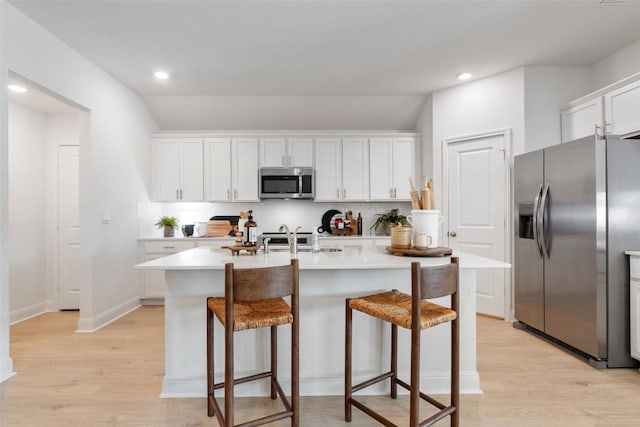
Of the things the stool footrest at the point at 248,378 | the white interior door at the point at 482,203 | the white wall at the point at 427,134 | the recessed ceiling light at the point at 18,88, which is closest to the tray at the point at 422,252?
the stool footrest at the point at 248,378

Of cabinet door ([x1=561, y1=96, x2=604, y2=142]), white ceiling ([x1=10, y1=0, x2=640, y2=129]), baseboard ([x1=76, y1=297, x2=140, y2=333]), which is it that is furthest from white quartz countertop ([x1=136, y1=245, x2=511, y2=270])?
cabinet door ([x1=561, y1=96, x2=604, y2=142])

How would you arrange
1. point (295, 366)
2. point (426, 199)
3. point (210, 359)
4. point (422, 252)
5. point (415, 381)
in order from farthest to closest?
point (426, 199) < point (422, 252) < point (210, 359) < point (295, 366) < point (415, 381)

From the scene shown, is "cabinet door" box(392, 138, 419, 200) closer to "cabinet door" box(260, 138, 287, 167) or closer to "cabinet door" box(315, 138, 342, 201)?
"cabinet door" box(315, 138, 342, 201)

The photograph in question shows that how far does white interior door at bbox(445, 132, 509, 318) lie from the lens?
3752 mm

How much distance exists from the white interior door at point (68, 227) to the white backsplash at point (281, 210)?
1.06m

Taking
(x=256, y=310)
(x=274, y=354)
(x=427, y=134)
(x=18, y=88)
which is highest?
(x=18, y=88)

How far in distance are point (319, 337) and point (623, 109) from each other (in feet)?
10.2

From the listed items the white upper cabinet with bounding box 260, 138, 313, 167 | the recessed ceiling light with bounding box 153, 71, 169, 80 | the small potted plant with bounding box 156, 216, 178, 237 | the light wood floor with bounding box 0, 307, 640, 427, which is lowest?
the light wood floor with bounding box 0, 307, 640, 427

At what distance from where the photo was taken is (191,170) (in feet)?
15.6

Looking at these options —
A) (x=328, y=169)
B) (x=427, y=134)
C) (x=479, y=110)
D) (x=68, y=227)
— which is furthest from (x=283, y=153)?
(x=68, y=227)

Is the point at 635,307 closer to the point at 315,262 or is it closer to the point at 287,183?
the point at 315,262

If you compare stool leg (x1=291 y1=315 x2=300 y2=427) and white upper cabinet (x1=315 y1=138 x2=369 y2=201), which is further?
white upper cabinet (x1=315 y1=138 x2=369 y2=201)

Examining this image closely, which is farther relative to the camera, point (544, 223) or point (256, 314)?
point (544, 223)

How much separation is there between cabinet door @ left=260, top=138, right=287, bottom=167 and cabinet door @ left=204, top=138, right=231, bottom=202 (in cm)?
47
